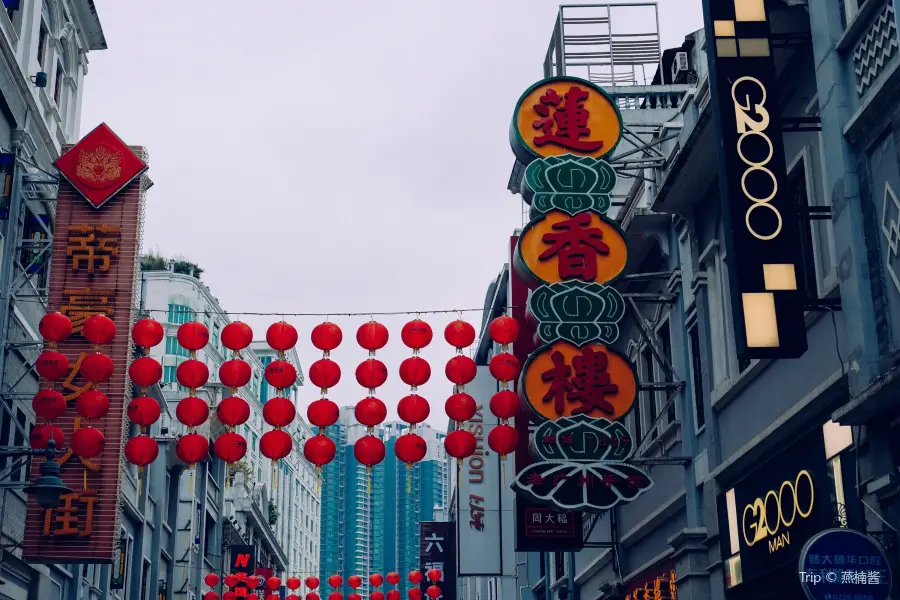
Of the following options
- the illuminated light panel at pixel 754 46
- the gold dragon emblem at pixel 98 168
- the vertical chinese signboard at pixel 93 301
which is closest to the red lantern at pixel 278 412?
the vertical chinese signboard at pixel 93 301

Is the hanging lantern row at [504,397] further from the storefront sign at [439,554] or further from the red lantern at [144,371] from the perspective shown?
→ the storefront sign at [439,554]

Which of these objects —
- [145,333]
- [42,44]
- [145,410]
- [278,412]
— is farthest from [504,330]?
[42,44]

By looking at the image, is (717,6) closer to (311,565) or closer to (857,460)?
(857,460)

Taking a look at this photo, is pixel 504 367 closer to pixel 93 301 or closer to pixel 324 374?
pixel 324 374

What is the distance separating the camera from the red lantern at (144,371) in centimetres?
1933

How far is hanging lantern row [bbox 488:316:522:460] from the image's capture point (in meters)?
18.9

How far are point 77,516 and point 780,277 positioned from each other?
44.6 ft

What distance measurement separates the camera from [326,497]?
159 meters

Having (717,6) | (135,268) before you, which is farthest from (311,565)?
(717,6)

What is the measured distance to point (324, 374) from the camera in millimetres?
19391

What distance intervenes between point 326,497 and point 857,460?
152 m

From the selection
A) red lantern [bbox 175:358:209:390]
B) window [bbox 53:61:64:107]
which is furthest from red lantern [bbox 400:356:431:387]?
window [bbox 53:61:64:107]

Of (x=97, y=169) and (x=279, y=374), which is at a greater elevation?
(x=97, y=169)

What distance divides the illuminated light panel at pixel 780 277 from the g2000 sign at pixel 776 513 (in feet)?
6.98
